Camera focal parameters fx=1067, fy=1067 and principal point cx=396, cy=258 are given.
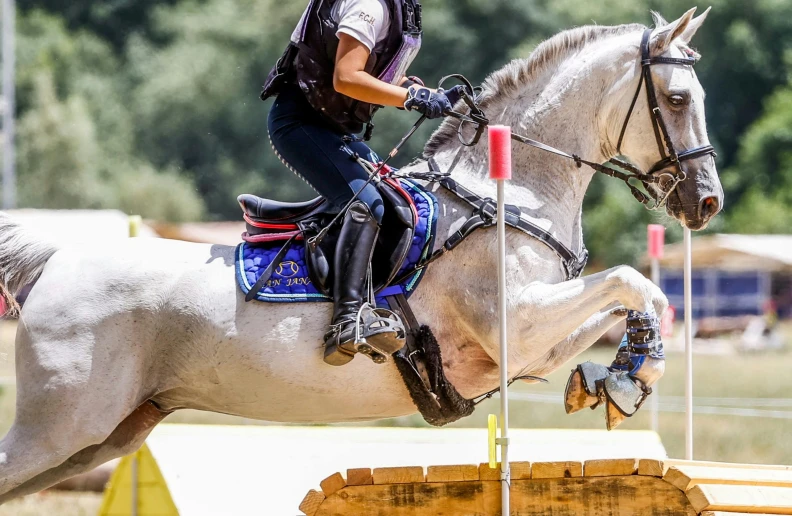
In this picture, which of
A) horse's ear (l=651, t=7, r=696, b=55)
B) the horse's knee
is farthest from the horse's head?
the horse's knee

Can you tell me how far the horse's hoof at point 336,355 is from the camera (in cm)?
429

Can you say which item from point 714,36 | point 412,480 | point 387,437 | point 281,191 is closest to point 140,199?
point 281,191

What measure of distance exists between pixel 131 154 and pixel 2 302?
43589 mm

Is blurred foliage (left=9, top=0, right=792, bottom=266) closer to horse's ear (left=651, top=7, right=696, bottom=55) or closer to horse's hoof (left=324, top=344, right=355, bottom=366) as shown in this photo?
horse's ear (left=651, top=7, right=696, bottom=55)

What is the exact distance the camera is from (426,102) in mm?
4320

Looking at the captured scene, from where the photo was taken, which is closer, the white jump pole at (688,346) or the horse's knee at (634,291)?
the horse's knee at (634,291)

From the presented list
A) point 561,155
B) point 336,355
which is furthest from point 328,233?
point 561,155

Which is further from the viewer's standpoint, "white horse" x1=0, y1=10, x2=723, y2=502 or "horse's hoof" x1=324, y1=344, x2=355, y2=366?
"white horse" x1=0, y1=10, x2=723, y2=502

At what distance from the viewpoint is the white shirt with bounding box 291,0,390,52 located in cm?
429

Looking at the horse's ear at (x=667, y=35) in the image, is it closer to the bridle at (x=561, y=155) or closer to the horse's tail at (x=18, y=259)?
the bridle at (x=561, y=155)

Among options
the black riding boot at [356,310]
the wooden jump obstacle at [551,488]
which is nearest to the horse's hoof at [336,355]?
the black riding boot at [356,310]

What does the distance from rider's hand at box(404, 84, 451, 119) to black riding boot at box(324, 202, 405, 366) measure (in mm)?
465

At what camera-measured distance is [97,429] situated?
4.49 metres

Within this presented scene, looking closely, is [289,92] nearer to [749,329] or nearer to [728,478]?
[728,478]
